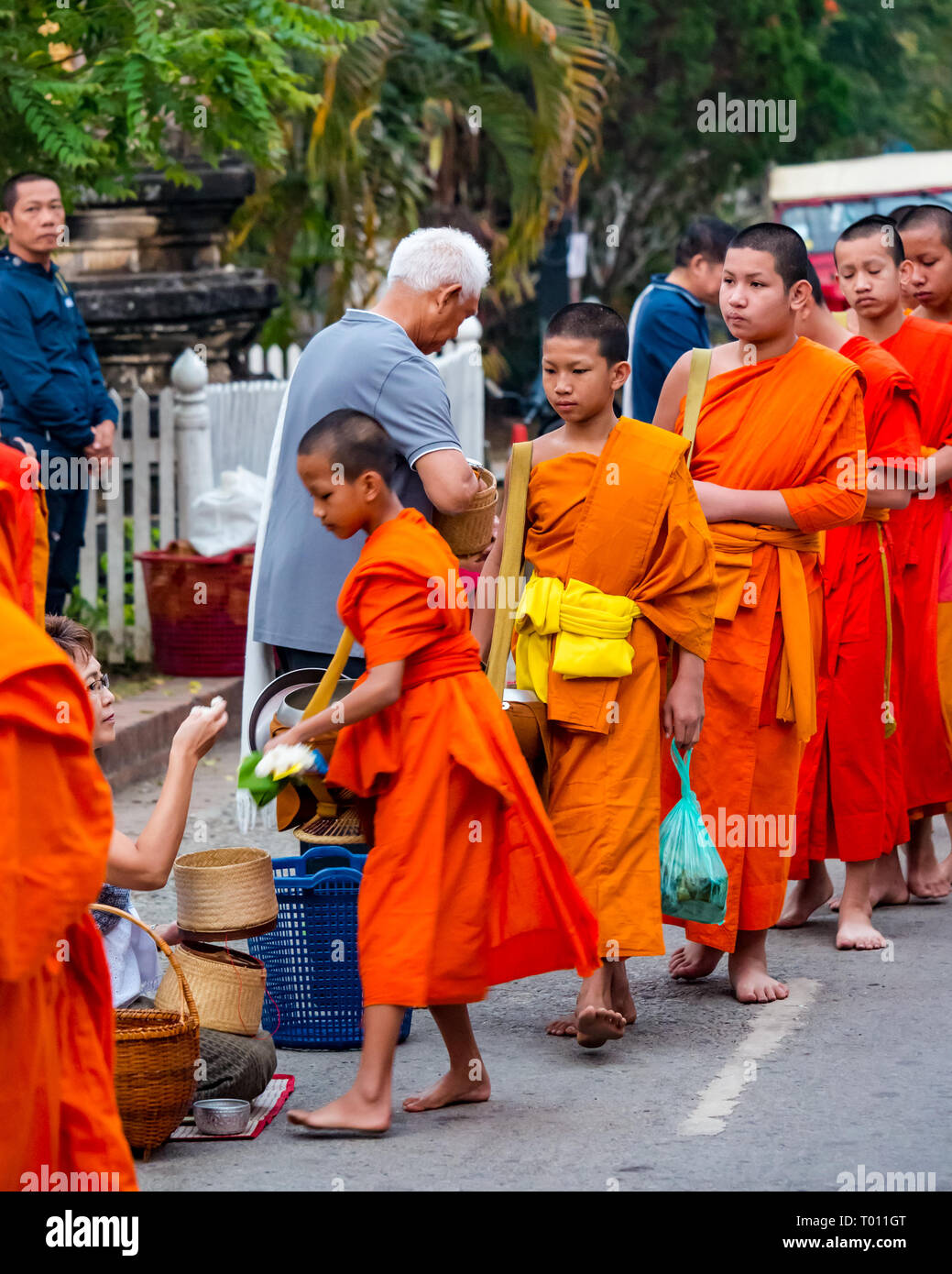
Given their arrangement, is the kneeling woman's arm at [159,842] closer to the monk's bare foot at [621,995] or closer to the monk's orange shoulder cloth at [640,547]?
the monk's orange shoulder cloth at [640,547]

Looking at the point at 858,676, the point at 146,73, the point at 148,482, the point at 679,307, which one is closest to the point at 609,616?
the point at 858,676

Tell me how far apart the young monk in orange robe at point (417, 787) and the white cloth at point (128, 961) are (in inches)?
18.3

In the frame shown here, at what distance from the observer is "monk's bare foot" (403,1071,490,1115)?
4023mm

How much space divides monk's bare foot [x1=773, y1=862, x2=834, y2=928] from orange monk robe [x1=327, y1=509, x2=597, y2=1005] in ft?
5.92

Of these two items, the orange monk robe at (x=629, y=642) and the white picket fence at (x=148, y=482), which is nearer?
the orange monk robe at (x=629, y=642)

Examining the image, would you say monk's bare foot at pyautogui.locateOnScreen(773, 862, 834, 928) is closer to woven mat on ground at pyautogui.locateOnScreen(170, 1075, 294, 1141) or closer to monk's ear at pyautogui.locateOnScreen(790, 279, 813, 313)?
monk's ear at pyautogui.locateOnScreen(790, 279, 813, 313)

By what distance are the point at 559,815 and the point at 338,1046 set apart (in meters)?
0.79

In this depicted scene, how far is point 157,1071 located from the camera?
359cm

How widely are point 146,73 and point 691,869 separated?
13.4 ft

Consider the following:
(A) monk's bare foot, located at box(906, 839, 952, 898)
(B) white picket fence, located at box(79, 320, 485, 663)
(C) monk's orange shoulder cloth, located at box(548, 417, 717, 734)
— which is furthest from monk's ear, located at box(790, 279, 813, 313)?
(B) white picket fence, located at box(79, 320, 485, 663)

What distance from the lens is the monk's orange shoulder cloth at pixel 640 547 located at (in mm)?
4395

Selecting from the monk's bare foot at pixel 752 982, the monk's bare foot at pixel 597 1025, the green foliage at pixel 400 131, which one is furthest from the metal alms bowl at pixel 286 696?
the green foliage at pixel 400 131

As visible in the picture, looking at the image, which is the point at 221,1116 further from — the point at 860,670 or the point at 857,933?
the point at 860,670
